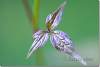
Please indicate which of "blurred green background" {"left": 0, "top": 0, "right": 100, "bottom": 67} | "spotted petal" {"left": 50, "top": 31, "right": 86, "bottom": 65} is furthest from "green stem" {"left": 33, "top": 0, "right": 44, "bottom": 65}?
"spotted petal" {"left": 50, "top": 31, "right": 86, "bottom": 65}

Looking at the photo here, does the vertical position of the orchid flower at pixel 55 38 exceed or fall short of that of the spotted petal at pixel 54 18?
it falls short

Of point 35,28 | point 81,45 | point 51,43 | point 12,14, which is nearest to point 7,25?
point 12,14

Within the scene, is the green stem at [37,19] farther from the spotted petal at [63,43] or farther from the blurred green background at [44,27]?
the spotted petal at [63,43]

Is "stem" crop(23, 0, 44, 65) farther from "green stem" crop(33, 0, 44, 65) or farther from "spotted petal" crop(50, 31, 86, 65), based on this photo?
"spotted petal" crop(50, 31, 86, 65)

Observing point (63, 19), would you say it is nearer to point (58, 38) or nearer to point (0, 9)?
point (58, 38)

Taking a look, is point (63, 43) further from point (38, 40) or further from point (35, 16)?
point (35, 16)

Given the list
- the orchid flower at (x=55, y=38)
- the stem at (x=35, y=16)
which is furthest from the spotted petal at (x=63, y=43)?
the stem at (x=35, y=16)
